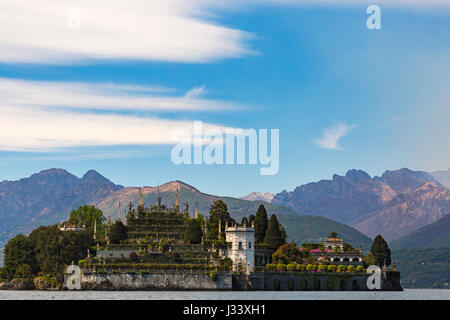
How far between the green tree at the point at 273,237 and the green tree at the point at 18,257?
149 ft

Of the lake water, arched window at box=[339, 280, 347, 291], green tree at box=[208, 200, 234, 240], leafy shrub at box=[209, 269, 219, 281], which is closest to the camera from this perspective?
the lake water

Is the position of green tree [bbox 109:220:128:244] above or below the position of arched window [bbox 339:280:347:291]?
above

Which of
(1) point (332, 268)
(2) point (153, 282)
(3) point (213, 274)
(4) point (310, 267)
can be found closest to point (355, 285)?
(1) point (332, 268)

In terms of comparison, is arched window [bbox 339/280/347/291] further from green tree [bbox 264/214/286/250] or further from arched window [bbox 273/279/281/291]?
green tree [bbox 264/214/286/250]

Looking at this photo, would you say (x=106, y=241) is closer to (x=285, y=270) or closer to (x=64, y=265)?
(x=64, y=265)

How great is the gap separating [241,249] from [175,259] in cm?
1222

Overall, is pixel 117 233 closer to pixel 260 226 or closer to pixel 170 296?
pixel 260 226

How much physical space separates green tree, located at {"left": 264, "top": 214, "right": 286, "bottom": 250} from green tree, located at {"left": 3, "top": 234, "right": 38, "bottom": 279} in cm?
4545

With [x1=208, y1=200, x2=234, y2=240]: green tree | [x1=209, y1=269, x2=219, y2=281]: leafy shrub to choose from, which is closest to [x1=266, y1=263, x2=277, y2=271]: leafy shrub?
[x1=209, y1=269, x2=219, y2=281]: leafy shrub

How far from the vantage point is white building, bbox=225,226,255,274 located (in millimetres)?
158250

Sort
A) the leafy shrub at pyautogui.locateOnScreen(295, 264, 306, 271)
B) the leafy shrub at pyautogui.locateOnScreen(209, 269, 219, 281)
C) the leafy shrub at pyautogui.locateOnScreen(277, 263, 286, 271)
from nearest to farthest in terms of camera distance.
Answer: the leafy shrub at pyautogui.locateOnScreen(209, 269, 219, 281) → the leafy shrub at pyautogui.locateOnScreen(277, 263, 286, 271) → the leafy shrub at pyautogui.locateOnScreen(295, 264, 306, 271)

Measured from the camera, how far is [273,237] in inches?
6919
